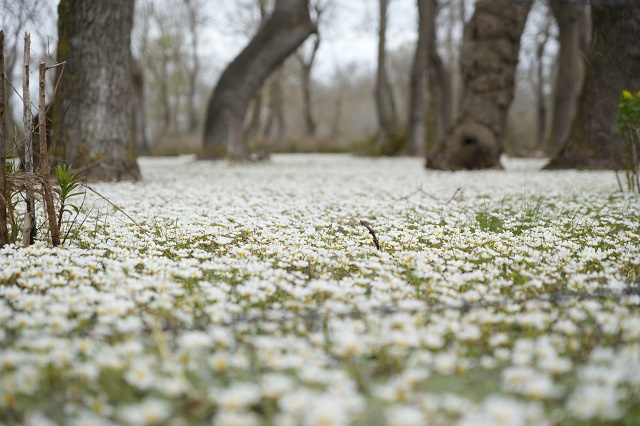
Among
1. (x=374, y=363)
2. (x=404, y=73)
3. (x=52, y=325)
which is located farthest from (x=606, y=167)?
(x=404, y=73)

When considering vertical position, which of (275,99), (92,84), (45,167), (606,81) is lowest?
(45,167)

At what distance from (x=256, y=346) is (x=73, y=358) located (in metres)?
0.57

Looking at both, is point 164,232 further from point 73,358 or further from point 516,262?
point 516,262

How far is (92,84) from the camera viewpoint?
6.30 meters

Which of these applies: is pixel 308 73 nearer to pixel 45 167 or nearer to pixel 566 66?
Result: pixel 566 66

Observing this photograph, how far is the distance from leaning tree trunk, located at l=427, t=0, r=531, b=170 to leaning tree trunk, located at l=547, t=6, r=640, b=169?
4.34ft

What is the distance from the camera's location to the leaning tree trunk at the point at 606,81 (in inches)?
298

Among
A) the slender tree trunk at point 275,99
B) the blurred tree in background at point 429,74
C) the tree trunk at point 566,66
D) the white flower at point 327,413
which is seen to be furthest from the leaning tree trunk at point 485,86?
the slender tree trunk at point 275,99

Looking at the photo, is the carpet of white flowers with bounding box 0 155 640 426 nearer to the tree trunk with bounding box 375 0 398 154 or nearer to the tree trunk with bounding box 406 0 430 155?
the tree trunk with bounding box 406 0 430 155

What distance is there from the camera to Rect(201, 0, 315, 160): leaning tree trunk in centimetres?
1091

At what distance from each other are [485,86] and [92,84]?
6.78 m

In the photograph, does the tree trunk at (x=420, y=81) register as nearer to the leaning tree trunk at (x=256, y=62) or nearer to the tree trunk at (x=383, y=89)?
the tree trunk at (x=383, y=89)

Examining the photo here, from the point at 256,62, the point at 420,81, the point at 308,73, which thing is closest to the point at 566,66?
the point at 420,81

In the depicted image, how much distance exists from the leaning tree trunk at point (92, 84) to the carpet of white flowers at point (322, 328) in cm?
324
